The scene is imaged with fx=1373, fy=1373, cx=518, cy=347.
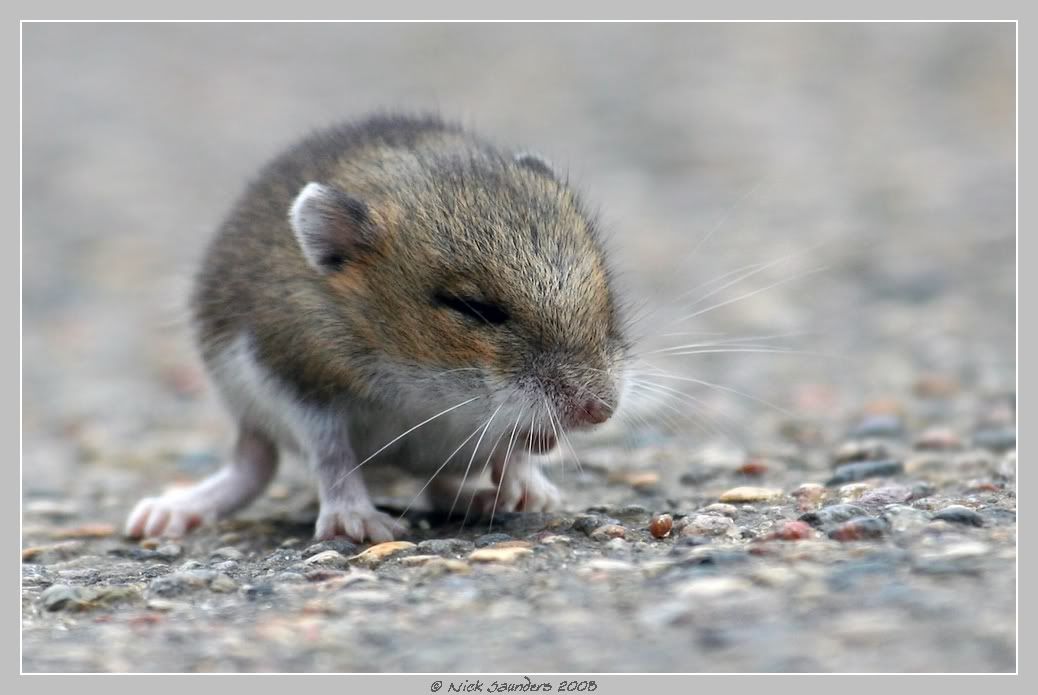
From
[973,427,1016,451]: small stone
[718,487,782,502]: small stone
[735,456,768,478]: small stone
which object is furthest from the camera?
[973,427,1016,451]: small stone

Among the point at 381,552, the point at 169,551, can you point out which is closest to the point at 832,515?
the point at 381,552

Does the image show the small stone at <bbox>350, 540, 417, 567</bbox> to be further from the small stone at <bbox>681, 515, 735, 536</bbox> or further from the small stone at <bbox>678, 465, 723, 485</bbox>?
the small stone at <bbox>678, 465, 723, 485</bbox>

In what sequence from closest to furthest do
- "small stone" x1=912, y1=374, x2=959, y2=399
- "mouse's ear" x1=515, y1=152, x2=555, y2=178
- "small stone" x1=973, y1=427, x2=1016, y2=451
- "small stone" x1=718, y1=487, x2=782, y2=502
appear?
"small stone" x1=718, y1=487, x2=782, y2=502, "mouse's ear" x1=515, y1=152, x2=555, y2=178, "small stone" x1=973, y1=427, x2=1016, y2=451, "small stone" x1=912, y1=374, x2=959, y2=399

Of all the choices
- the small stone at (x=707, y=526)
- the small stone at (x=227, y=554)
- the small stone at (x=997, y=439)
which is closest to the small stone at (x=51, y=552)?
the small stone at (x=227, y=554)

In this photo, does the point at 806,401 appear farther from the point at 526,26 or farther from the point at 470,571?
the point at 526,26

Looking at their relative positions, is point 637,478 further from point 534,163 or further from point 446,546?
point 446,546

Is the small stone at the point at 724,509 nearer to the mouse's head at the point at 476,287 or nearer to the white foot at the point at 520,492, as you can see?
the mouse's head at the point at 476,287

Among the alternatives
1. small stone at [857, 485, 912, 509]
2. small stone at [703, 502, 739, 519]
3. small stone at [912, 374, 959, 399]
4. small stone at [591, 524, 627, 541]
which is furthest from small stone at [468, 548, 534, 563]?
small stone at [912, 374, 959, 399]
